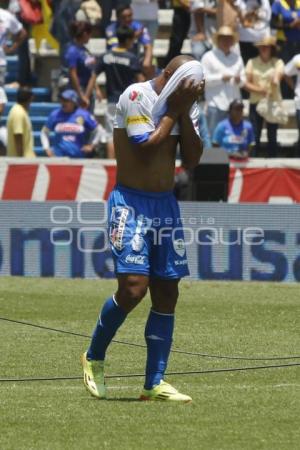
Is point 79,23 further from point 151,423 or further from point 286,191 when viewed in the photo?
point 151,423

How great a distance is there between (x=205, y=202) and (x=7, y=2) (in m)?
9.60

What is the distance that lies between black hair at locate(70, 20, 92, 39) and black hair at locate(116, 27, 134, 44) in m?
0.61

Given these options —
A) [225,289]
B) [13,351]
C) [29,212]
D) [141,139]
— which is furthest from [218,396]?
[29,212]

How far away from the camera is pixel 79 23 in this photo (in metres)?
22.0

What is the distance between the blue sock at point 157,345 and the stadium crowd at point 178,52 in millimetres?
11573

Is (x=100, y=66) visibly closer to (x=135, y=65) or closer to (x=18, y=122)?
(x=135, y=65)

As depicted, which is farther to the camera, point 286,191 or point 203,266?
point 286,191

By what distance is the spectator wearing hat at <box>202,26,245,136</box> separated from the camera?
2128cm

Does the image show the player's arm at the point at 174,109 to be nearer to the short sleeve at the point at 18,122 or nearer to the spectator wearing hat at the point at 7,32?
the short sleeve at the point at 18,122

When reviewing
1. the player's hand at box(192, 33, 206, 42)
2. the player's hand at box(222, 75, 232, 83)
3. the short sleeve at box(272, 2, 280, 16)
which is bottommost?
the player's hand at box(222, 75, 232, 83)

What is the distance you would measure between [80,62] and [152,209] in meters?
13.7

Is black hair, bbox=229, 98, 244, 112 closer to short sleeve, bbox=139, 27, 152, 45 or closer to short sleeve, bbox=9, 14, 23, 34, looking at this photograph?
short sleeve, bbox=139, 27, 152, 45

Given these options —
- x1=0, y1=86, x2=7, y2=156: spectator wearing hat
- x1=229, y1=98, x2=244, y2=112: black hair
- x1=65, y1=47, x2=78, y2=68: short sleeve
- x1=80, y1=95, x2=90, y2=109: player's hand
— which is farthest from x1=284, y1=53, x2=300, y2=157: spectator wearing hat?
x1=0, y1=86, x2=7, y2=156: spectator wearing hat

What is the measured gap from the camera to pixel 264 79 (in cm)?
2186
